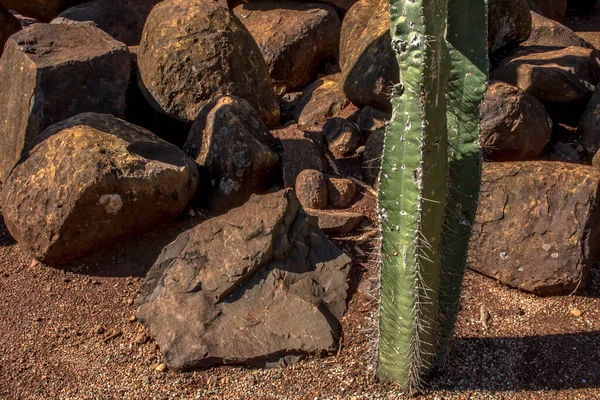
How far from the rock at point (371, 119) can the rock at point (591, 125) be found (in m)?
1.48

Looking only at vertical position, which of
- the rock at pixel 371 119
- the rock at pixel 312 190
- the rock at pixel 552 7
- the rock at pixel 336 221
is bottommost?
the rock at pixel 336 221

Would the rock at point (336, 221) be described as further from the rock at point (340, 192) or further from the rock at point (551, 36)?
the rock at point (551, 36)

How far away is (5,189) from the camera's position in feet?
14.3

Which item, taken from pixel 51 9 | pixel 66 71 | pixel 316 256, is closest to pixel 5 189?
pixel 66 71

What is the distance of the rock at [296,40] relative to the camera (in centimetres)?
642

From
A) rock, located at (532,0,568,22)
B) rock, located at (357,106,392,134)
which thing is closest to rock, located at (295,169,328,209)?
rock, located at (357,106,392,134)

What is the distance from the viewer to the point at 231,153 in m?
4.62

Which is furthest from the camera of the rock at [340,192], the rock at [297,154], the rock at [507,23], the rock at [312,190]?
the rock at [507,23]

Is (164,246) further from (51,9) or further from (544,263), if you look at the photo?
(51,9)

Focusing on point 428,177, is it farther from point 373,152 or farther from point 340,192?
point 373,152

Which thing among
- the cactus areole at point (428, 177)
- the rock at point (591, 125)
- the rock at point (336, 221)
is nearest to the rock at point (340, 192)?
the rock at point (336, 221)

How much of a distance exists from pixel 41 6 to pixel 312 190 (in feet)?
16.2

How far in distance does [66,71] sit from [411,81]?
3.49 meters

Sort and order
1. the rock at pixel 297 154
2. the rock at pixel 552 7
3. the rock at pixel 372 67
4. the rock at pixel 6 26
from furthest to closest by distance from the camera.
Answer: the rock at pixel 552 7
the rock at pixel 6 26
the rock at pixel 372 67
the rock at pixel 297 154
